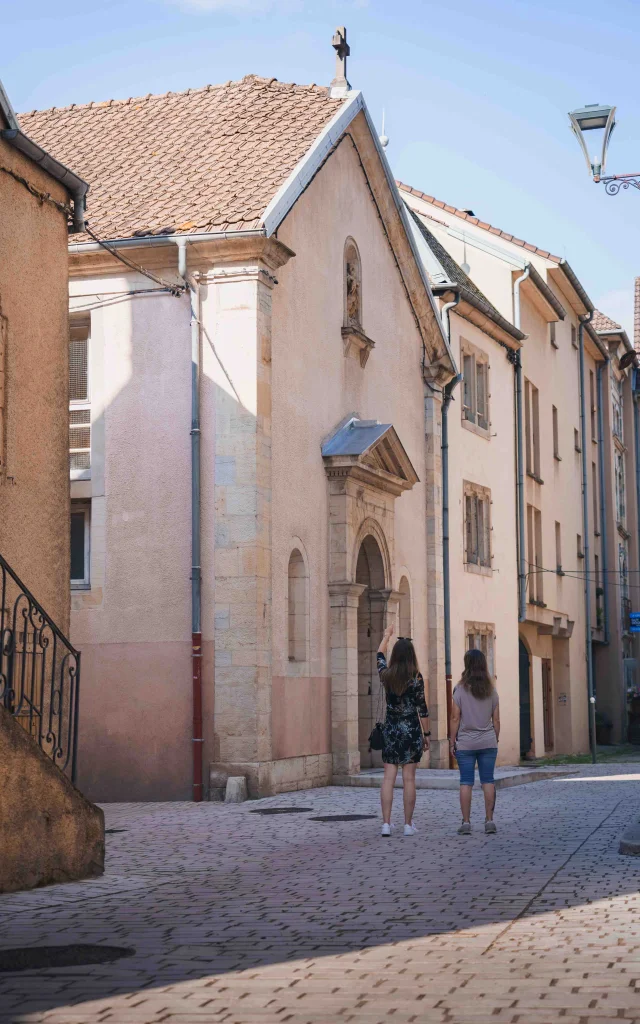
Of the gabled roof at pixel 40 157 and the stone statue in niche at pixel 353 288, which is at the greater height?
the stone statue in niche at pixel 353 288

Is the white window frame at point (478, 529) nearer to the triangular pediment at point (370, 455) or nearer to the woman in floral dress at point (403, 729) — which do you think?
the triangular pediment at point (370, 455)

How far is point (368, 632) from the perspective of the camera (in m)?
21.6

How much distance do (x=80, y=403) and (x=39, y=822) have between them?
9.63m

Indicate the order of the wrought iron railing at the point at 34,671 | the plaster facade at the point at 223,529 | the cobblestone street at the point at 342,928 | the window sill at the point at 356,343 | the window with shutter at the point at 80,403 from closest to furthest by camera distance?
1. the cobblestone street at the point at 342,928
2. the wrought iron railing at the point at 34,671
3. the plaster facade at the point at 223,529
4. the window with shutter at the point at 80,403
5. the window sill at the point at 356,343

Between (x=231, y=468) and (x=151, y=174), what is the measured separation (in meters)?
4.55

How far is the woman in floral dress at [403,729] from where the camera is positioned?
483 inches

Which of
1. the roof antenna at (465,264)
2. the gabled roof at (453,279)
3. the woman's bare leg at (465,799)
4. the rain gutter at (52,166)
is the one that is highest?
the roof antenna at (465,264)

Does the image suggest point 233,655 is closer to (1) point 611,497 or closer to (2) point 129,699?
(2) point 129,699

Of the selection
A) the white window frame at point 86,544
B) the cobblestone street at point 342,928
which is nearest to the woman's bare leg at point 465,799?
the cobblestone street at point 342,928

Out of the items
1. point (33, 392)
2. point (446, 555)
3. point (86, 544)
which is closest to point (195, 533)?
point (86, 544)

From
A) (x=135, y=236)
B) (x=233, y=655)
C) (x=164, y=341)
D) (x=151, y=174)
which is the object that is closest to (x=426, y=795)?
(x=233, y=655)

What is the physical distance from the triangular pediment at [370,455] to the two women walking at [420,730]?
7008 millimetres

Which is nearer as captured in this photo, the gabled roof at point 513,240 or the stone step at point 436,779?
the stone step at point 436,779

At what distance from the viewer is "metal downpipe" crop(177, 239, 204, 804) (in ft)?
54.4
